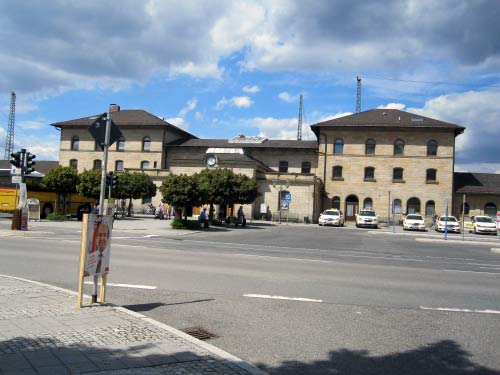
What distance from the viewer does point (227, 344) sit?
606 cm

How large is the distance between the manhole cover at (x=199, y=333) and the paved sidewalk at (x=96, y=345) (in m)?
0.44

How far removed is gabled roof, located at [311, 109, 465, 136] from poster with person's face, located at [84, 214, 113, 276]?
2149 inches

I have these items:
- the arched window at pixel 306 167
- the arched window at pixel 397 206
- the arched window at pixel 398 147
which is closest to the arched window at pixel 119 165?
the arched window at pixel 306 167

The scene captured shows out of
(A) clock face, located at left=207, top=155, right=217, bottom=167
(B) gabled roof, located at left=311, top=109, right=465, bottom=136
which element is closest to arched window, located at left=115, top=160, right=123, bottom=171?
(A) clock face, located at left=207, top=155, right=217, bottom=167

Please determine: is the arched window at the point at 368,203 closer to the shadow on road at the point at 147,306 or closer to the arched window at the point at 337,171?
the arched window at the point at 337,171

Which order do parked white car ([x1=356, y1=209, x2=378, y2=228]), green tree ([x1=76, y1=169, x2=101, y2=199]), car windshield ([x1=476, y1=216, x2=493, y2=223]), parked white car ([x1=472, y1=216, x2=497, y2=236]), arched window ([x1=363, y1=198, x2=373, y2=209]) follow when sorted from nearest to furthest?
green tree ([x1=76, y1=169, x2=101, y2=199]) < parked white car ([x1=472, y1=216, x2=497, y2=236]) < car windshield ([x1=476, y1=216, x2=493, y2=223]) < parked white car ([x1=356, y1=209, x2=378, y2=228]) < arched window ([x1=363, y1=198, x2=373, y2=209])

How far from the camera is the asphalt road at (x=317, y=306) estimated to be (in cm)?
570

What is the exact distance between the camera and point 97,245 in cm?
735

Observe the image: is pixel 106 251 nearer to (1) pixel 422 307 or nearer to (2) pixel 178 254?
(1) pixel 422 307

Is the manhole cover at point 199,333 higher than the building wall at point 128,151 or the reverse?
the reverse

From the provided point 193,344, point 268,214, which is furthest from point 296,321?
point 268,214

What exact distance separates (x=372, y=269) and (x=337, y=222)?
33450 millimetres

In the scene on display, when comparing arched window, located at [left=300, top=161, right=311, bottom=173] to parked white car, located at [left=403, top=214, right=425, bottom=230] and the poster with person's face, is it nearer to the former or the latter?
parked white car, located at [left=403, top=214, right=425, bottom=230]

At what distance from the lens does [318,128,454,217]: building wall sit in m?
58.1
